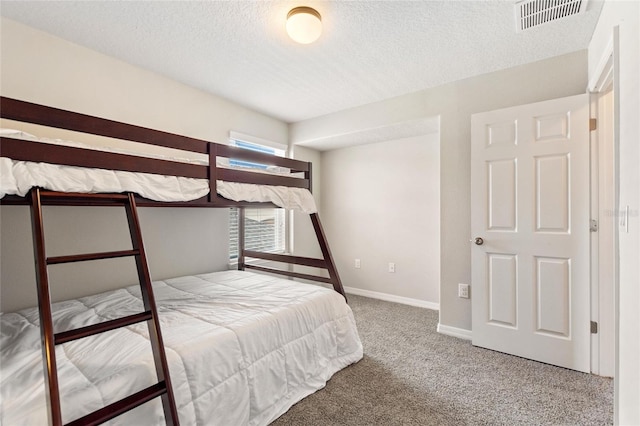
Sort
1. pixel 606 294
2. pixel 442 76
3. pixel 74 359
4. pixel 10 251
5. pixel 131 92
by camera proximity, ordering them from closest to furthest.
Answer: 1. pixel 74 359
2. pixel 10 251
3. pixel 606 294
4. pixel 131 92
5. pixel 442 76

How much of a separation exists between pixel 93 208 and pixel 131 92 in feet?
3.36

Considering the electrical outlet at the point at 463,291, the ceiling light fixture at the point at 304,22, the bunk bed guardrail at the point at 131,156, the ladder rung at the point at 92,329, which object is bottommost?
the electrical outlet at the point at 463,291

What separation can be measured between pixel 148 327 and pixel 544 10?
282cm

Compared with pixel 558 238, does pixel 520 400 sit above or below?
below

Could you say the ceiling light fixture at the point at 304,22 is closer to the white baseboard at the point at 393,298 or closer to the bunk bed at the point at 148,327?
the bunk bed at the point at 148,327

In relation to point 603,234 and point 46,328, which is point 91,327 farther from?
point 603,234

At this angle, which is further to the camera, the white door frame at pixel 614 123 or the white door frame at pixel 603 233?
the white door frame at pixel 603 233

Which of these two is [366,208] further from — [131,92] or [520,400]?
[131,92]

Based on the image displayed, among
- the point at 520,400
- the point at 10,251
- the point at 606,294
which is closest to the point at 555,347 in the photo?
the point at 606,294

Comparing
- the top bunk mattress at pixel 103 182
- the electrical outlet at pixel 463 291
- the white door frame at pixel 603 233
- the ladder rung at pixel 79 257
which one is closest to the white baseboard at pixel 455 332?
the electrical outlet at pixel 463 291

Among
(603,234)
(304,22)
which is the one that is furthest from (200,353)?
(603,234)

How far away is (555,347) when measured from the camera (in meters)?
2.19

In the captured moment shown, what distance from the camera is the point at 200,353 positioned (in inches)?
53.9

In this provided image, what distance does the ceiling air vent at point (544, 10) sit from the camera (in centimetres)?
174
